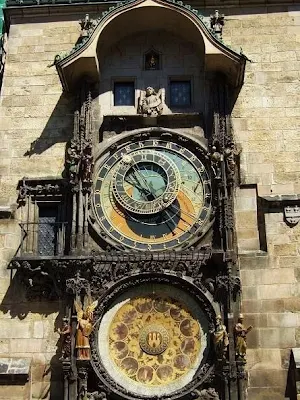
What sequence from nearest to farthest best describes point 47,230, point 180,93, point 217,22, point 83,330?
point 83,330
point 47,230
point 180,93
point 217,22

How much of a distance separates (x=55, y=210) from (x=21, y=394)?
319cm

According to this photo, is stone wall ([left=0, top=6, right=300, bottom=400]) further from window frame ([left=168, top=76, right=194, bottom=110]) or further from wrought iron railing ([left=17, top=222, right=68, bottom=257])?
window frame ([left=168, top=76, right=194, bottom=110])

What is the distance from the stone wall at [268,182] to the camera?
1096 centimetres

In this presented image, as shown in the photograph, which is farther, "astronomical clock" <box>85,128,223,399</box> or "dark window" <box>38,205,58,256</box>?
"dark window" <box>38,205,58,256</box>

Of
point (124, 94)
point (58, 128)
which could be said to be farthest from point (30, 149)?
point (124, 94)

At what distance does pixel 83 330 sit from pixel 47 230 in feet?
7.19

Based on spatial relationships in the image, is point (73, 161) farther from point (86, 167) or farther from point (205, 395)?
point (205, 395)

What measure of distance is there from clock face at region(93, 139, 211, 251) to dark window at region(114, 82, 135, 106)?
96cm

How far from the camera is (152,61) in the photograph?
1331 cm

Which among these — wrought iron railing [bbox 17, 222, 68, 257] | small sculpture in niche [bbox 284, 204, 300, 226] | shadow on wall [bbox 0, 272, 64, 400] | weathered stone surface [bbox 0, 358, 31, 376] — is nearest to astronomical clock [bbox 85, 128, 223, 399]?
wrought iron railing [bbox 17, 222, 68, 257]

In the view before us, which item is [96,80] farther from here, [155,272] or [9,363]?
[9,363]

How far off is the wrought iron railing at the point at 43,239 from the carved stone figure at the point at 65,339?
4.42ft

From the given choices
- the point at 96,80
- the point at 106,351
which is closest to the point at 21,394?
the point at 106,351

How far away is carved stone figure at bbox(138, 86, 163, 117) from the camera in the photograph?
12648 millimetres
